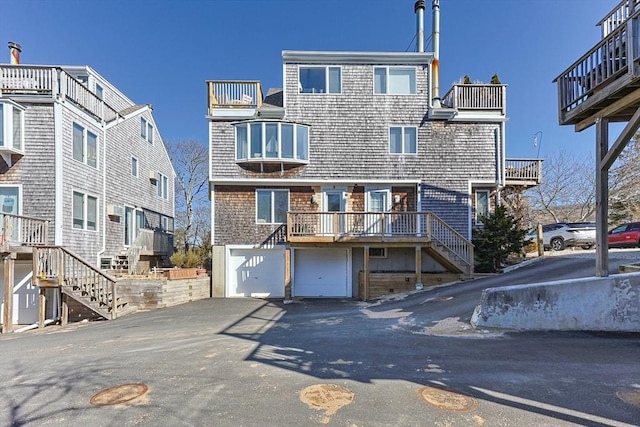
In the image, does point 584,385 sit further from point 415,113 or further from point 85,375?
point 415,113

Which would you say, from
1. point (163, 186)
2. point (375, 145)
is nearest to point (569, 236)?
point (375, 145)

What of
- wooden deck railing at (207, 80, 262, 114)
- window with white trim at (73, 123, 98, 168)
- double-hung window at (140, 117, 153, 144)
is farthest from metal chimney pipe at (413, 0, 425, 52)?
window with white trim at (73, 123, 98, 168)

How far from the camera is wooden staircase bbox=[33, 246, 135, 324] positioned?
956cm

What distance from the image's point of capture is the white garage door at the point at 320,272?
13484 mm

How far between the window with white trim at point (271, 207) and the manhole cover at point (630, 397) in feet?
36.6

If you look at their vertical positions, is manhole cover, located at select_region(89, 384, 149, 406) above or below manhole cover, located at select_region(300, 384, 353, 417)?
→ below

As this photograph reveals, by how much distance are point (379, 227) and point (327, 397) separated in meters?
9.19

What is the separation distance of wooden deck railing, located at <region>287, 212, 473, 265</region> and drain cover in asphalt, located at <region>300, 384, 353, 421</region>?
26.6 ft

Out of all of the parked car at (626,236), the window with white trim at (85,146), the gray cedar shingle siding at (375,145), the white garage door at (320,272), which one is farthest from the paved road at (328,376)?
the parked car at (626,236)

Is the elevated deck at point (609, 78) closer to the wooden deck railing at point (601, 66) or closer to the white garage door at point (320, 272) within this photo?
the wooden deck railing at point (601, 66)

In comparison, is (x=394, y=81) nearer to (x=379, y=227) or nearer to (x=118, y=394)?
(x=379, y=227)

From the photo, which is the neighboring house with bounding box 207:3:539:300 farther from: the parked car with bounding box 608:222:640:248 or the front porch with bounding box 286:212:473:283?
the parked car with bounding box 608:222:640:248

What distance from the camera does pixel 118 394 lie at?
13.4ft

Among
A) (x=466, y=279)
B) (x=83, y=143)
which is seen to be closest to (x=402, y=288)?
(x=466, y=279)
